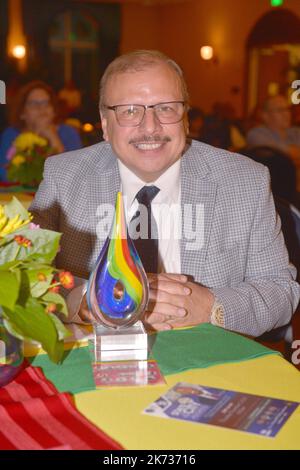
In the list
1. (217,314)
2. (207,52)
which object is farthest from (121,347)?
(207,52)

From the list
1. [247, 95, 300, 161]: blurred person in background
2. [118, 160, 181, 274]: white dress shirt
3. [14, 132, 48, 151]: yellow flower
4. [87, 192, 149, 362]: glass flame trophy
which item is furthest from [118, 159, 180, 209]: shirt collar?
[247, 95, 300, 161]: blurred person in background

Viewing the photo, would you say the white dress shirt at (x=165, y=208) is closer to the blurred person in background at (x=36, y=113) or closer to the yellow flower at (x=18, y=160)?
the yellow flower at (x=18, y=160)

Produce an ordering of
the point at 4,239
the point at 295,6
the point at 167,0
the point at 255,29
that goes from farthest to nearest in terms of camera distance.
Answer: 1. the point at 167,0
2. the point at 255,29
3. the point at 295,6
4. the point at 4,239

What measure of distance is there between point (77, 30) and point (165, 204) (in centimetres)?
1325

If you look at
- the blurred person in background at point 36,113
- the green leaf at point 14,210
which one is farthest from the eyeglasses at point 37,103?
the green leaf at point 14,210

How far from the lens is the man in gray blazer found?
1.95 meters

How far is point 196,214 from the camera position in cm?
204

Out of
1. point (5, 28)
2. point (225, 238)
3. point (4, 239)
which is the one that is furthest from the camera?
point (5, 28)

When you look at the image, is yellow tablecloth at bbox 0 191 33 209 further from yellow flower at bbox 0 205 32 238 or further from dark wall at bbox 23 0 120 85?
dark wall at bbox 23 0 120 85

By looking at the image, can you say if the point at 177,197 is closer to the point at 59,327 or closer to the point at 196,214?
the point at 196,214

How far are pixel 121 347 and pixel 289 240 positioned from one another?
1.17 m

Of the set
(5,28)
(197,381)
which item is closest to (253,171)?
(197,381)

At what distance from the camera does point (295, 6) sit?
11.2 metres
